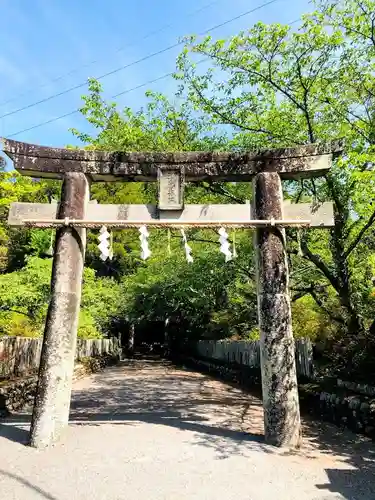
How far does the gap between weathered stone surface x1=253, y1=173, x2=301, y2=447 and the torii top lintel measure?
323 millimetres

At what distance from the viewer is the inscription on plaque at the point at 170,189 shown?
748 centimetres

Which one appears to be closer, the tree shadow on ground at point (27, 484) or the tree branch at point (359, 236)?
the tree shadow on ground at point (27, 484)

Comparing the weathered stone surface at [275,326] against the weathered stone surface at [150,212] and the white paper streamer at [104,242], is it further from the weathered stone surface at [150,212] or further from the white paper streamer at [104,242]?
the white paper streamer at [104,242]

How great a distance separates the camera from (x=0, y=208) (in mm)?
22250

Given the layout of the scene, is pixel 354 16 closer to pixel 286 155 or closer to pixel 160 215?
pixel 286 155

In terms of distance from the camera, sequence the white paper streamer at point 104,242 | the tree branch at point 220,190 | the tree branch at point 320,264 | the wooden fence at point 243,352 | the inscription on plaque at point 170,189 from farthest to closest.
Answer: the tree branch at point 220,190 → the tree branch at point 320,264 → the wooden fence at point 243,352 → the inscription on plaque at point 170,189 → the white paper streamer at point 104,242

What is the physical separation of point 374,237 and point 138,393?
9.08 m

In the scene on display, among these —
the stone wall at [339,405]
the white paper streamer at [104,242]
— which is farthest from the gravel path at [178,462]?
the white paper streamer at [104,242]

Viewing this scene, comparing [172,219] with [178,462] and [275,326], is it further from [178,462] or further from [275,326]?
[178,462]

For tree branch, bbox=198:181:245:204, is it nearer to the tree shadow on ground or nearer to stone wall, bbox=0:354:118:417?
stone wall, bbox=0:354:118:417

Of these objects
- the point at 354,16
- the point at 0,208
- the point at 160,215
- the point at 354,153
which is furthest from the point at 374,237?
the point at 0,208

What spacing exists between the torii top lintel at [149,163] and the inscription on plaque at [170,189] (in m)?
0.14

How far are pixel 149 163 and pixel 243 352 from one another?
418 inches

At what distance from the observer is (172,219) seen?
24.6 feet
